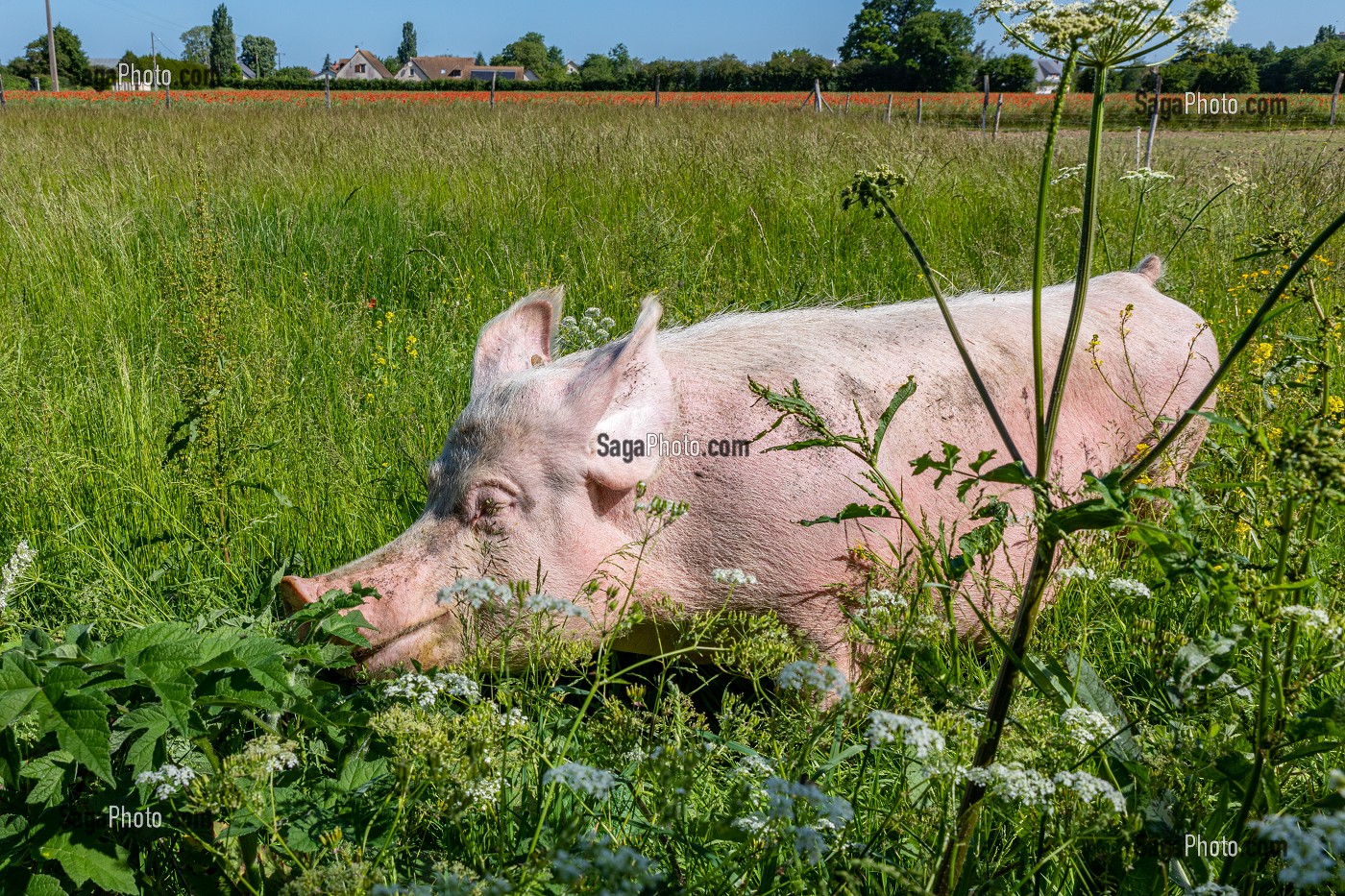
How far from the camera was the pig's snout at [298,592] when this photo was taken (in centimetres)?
250

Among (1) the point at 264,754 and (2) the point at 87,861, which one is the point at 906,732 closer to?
(1) the point at 264,754

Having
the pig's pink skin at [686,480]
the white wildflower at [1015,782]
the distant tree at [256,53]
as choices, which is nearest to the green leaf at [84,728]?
the pig's pink skin at [686,480]

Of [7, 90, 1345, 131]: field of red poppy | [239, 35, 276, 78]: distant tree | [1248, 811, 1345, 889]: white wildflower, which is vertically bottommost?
[1248, 811, 1345, 889]: white wildflower

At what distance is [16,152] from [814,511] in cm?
959

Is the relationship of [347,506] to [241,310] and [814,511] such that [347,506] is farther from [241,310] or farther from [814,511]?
[241,310]

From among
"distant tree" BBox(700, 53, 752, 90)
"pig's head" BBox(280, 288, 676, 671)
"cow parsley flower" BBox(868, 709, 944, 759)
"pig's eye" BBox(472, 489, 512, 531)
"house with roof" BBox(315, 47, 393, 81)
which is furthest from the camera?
"house with roof" BBox(315, 47, 393, 81)

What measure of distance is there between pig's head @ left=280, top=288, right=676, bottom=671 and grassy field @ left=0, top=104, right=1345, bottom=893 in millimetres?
266

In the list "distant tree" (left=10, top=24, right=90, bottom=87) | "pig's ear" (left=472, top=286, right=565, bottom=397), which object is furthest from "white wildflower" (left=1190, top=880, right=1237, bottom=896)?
"distant tree" (left=10, top=24, right=90, bottom=87)

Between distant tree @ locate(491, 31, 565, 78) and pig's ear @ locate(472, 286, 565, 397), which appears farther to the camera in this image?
distant tree @ locate(491, 31, 565, 78)

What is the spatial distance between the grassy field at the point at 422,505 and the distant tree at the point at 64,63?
85.6 metres

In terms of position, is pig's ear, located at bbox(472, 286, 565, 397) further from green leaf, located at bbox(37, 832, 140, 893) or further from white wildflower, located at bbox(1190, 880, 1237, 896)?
white wildflower, located at bbox(1190, 880, 1237, 896)

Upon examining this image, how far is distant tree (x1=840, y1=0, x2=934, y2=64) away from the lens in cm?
7794

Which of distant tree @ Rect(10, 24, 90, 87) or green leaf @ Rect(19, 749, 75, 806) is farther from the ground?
distant tree @ Rect(10, 24, 90, 87)

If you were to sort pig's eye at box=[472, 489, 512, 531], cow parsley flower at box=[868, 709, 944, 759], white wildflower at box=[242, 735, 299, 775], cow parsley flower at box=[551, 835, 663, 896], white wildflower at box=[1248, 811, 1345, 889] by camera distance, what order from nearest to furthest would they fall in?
white wildflower at box=[1248, 811, 1345, 889]
cow parsley flower at box=[551, 835, 663, 896]
cow parsley flower at box=[868, 709, 944, 759]
white wildflower at box=[242, 735, 299, 775]
pig's eye at box=[472, 489, 512, 531]
